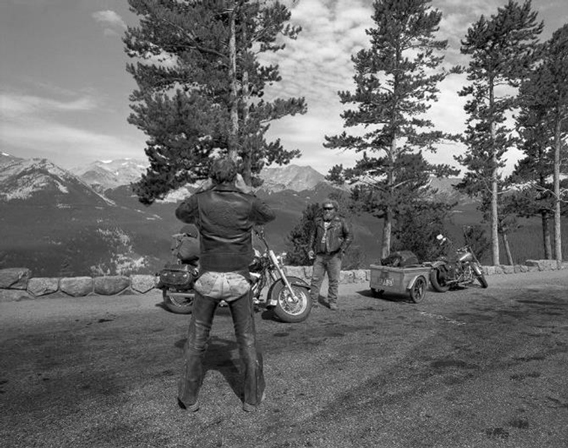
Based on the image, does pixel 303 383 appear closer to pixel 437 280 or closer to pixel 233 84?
pixel 437 280

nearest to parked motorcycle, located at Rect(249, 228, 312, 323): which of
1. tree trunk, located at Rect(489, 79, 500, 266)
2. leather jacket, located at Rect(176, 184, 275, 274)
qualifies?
leather jacket, located at Rect(176, 184, 275, 274)

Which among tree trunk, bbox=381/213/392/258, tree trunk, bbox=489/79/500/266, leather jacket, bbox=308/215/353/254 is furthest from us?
tree trunk, bbox=489/79/500/266

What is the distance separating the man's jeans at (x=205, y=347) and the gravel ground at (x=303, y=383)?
0.60 feet

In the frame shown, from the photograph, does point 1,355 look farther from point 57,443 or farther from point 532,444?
point 532,444

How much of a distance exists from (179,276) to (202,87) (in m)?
12.6

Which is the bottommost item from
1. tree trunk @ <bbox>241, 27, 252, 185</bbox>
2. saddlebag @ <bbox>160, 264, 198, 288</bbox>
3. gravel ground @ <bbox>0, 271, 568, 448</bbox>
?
gravel ground @ <bbox>0, 271, 568, 448</bbox>

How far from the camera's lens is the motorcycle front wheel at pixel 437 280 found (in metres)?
10.5

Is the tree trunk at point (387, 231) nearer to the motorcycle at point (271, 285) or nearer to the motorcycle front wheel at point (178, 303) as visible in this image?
the motorcycle at point (271, 285)

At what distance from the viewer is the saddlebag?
22.9ft

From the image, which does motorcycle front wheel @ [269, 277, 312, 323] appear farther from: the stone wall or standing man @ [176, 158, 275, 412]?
the stone wall

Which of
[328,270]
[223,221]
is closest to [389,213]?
[328,270]

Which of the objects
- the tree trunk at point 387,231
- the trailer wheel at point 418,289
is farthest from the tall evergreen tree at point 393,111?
the trailer wheel at point 418,289

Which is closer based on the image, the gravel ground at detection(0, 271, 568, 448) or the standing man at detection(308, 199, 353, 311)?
the gravel ground at detection(0, 271, 568, 448)

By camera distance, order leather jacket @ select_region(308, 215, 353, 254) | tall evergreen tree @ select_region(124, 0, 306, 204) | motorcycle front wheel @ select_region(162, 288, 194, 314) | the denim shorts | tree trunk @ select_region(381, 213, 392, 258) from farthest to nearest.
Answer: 1. tree trunk @ select_region(381, 213, 392, 258)
2. tall evergreen tree @ select_region(124, 0, 306, 204)
3. leather jacket @ select_region(308, 215, 353, 254)
4. motorcycle front wheel @ select_region(162, 288, 194, 314)
5. the denim shorts
